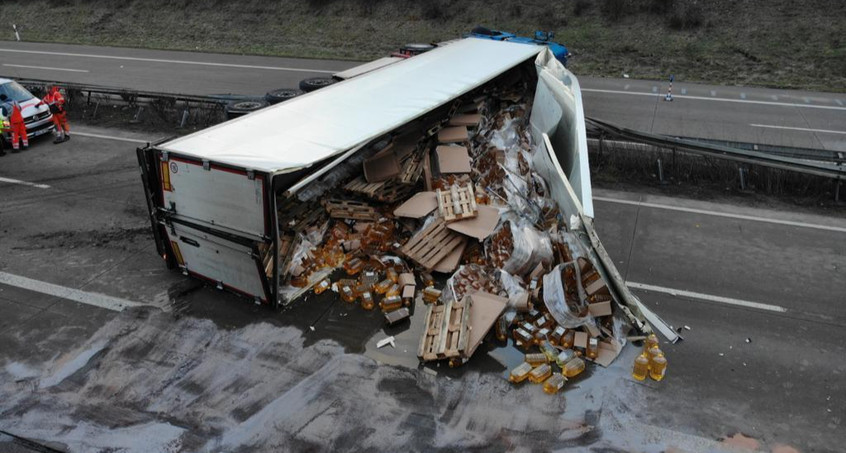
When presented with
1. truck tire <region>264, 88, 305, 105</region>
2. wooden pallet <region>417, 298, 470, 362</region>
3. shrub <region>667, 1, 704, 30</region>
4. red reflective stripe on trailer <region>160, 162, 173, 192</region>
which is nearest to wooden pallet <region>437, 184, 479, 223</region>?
wooden pallet <region>417, 298, 470, 362</region>

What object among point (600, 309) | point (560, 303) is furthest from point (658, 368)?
point (560, 303)

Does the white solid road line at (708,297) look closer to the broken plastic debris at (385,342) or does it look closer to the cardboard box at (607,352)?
the cardboard box at (607,352)

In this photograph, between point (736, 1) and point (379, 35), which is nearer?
point (736, 1)

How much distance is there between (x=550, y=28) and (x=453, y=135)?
1500 cm

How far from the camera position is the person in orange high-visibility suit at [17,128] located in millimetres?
12555

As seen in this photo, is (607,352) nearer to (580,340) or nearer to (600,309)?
(580,340)

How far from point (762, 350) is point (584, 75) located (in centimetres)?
1411

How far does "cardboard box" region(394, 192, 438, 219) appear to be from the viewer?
835 cm

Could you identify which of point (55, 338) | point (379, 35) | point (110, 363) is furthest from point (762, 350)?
point (379, 35)

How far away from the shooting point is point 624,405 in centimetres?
584

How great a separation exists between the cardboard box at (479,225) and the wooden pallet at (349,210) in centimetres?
134

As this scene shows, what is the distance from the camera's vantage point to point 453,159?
9.50 m

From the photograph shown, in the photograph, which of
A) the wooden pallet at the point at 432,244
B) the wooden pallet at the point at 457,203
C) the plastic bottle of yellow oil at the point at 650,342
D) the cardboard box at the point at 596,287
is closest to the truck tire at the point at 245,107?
the wooden pallet at the point at 457,203

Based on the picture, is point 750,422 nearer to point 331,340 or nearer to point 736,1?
point 331,340
